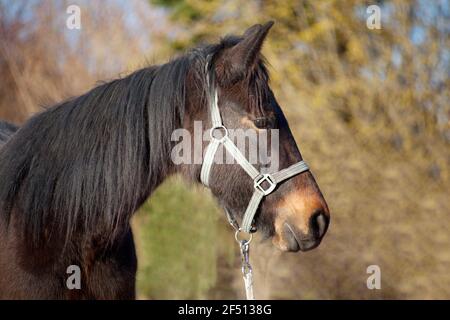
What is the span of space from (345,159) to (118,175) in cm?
515

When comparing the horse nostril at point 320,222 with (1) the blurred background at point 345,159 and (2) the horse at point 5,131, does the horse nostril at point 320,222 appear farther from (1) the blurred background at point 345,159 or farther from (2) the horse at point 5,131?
(1) the blurred background at point 345,159

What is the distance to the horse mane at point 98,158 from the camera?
331 cm

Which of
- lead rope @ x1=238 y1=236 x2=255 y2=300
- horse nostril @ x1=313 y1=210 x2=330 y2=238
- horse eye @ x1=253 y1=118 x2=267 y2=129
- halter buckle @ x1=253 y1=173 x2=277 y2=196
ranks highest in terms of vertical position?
horse eye @ x1=253 y1=118 x2=267 y2=129

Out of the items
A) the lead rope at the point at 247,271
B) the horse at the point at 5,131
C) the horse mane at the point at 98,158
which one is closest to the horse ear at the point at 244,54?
the horse mane at the point at 98,158

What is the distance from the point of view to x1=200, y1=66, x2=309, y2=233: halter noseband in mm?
3297

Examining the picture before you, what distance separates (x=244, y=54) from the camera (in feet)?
10.9

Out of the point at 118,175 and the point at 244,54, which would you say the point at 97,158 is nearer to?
Answer: the point at 118,175

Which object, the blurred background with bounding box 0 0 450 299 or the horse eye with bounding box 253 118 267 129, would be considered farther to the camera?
the blurred background with bounding box 0 0 450 299

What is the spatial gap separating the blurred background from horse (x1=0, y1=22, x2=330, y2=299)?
223 centimetres

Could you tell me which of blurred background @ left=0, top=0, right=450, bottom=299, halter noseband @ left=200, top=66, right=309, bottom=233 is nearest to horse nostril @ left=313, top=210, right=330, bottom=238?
halter noseband @ left=200, top=66, right=309, bottom=233

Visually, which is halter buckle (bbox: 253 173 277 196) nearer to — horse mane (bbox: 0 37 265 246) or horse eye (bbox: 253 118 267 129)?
horse eye (bbox: 253 118 267 129)

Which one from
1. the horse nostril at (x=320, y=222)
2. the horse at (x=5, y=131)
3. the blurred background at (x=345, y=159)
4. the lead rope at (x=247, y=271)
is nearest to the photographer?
the horse nostril at (x=320, y=222)

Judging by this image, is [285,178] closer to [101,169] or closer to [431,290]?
[101,169]
